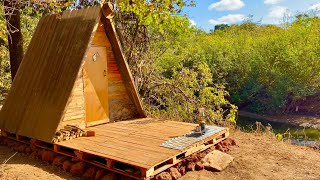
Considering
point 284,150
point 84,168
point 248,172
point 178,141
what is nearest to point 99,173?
point 84,168

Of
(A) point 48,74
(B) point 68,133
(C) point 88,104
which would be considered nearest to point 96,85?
(C) point 88,104

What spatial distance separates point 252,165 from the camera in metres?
6.07

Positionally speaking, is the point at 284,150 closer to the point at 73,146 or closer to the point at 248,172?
the point at 248,172

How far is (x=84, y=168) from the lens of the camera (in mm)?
5535

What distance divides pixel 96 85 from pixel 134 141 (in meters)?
1.87

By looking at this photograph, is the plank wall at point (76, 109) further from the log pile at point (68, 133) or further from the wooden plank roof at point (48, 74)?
the wooden plank roof at point (48, 74)

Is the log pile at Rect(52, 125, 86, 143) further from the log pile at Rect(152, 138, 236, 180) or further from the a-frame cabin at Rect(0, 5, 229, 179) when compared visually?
the log pile at Rect(152, 138, 236, 180)

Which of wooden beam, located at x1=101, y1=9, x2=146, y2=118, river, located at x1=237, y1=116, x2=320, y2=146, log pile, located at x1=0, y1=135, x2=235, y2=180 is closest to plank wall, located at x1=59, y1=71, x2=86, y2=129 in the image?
log pile, located at x1=0, y1=135, x2=235, y2=180

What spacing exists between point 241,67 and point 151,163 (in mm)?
18303

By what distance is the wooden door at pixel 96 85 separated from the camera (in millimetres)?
7008

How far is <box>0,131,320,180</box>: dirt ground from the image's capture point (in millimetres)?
5379

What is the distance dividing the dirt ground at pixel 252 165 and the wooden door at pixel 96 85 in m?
1.64

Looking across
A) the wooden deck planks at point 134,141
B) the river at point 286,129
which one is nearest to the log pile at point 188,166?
the wooden deck planks at point 134,141

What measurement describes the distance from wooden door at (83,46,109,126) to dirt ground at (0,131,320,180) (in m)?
1.64
